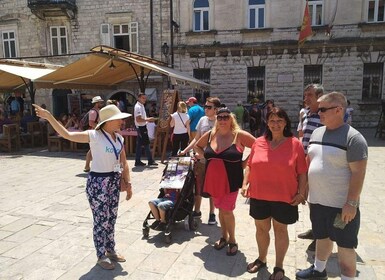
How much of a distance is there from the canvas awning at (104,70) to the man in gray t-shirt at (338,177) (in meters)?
7.92

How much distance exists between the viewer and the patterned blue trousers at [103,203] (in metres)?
3.13

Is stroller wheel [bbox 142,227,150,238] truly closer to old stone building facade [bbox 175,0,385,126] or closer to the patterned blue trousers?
the patterned blue trousers

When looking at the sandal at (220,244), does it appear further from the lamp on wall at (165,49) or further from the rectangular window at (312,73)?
the lamp on wall at (165,49)

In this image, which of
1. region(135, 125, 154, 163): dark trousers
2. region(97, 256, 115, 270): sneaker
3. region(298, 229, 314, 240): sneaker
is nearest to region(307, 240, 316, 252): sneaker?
region(298, 229, 314, 240): sneaker

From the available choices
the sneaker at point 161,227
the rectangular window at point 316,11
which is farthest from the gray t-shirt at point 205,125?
the rectangular window at point 316,11

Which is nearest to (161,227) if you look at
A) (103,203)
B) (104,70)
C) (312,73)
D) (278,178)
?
(103,203)

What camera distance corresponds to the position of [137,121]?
7.77m

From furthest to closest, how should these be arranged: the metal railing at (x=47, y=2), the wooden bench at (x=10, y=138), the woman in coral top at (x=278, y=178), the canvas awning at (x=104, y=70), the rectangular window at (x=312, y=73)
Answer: the metal railing at (x=47, y=2) → the rectangular window at (x=312, y=73) → the wooden bench at (x=10, y=138) → the canvas awning at (x=104, y=70) → the woman in coral top at (x=278, y=178)

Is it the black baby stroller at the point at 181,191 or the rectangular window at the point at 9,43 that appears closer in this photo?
the black baby stroller at the point at 181,191

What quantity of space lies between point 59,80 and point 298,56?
11.5 m

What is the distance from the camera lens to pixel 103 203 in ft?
10.3

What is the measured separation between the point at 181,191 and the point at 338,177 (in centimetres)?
197

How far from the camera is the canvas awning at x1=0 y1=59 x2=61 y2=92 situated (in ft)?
34.9

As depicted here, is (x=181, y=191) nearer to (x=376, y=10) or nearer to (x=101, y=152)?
(x=101, y=152)
